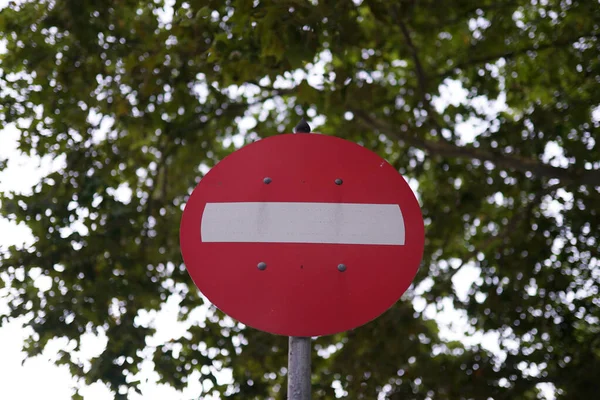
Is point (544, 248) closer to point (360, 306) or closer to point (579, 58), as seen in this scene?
point (579, 58)

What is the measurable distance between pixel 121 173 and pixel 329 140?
3947mm

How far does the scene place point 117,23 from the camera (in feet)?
16.7

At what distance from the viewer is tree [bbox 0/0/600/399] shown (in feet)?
14.1

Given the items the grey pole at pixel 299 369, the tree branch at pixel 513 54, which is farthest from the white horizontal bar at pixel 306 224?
the tree branch at pixel 513 54

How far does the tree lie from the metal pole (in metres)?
1.83

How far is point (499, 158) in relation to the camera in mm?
4570

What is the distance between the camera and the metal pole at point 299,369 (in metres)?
1.87

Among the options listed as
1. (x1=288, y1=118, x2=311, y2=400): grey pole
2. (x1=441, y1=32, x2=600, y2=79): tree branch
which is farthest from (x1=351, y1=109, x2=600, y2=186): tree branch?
(x1=288, y1=118, x2=311, y2=400): grey pole

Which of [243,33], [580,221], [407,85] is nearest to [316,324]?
[243,33]

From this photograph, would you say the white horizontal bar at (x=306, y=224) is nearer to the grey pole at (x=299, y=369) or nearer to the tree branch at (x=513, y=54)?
the grey pole at (x=299, y=369)

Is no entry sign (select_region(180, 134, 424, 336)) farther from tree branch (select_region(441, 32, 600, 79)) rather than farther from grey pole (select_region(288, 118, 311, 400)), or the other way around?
tree branch (select_region(441, 32, 600, 79))

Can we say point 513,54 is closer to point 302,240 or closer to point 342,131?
point 342,131

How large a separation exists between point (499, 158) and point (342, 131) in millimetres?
2083

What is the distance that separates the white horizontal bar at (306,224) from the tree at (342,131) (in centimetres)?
153
